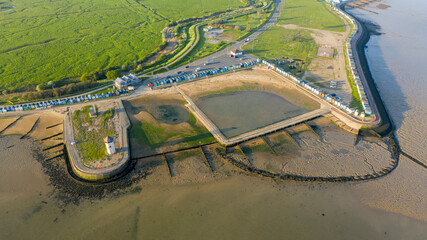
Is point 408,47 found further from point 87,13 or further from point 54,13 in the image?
point 54,13

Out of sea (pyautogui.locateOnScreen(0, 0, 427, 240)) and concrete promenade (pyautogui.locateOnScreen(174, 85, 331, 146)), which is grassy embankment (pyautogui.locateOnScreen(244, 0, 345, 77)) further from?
sea (pyautogui.locateOnScreen(0, 0, 427, 240))

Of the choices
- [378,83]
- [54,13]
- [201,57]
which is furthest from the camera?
[54,13]

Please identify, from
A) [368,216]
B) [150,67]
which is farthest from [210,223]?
[150,67]

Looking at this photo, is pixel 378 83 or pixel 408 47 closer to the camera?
pixel 378 83

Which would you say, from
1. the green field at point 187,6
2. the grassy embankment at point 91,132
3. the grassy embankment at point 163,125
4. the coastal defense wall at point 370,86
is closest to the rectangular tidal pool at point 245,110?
the grassy embankment at point 163,125

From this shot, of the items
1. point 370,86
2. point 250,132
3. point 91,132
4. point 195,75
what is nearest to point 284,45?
point 370,86

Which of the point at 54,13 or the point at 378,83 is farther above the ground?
the point at 54,13
